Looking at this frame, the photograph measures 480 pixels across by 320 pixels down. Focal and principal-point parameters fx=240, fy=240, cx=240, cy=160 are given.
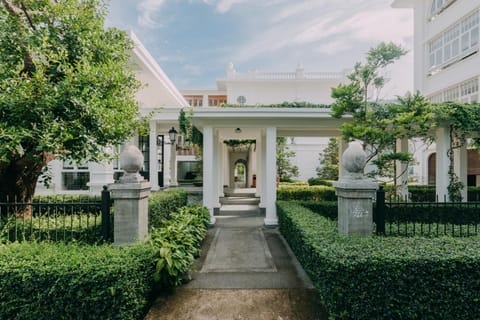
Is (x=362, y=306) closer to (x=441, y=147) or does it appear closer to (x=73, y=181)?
(x=441, y=147)

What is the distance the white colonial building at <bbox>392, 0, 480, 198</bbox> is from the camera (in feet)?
A: 35.6

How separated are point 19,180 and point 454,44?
18.2 metres

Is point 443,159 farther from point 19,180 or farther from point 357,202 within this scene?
point 19,180

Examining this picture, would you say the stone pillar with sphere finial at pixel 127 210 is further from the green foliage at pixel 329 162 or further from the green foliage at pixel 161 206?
the green foliage at pixel 329 162

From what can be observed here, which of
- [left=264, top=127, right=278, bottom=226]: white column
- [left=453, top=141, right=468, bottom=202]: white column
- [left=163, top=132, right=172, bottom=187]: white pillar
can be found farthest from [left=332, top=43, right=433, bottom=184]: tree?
[left=163, top=132, right=172, bottom=187]: white pillar

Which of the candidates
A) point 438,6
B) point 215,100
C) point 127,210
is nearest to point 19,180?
point 127,210

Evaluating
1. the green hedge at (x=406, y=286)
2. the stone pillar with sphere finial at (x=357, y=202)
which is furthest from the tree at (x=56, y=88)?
the green hedge at (x=406, y=286)

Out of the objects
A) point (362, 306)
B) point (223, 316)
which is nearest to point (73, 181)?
Result: point (223, 316)

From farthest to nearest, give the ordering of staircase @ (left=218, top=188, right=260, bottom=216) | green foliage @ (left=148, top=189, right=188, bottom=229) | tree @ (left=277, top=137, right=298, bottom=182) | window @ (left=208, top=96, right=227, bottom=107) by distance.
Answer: window @ (left=208, top=96, right=227, bottom=107), tree @ (left=277, top=137, right=298, bottom=182), staircase @ (left=218, top=188, right=260, bottom=216), green foliage @ (left=148, top=189, right=188, bottom=229)

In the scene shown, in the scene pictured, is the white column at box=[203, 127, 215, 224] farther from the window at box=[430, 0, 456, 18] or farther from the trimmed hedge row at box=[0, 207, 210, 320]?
the window at box=[430, 0, 456, 18]

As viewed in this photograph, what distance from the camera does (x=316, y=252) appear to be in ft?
10.5

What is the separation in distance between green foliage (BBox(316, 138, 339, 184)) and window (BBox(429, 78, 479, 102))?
718 centimetres

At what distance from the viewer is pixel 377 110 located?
7.05 meters

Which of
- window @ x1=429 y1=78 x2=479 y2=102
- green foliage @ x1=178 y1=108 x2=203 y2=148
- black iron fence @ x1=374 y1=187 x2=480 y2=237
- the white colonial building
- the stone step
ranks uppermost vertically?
the white colonial building
